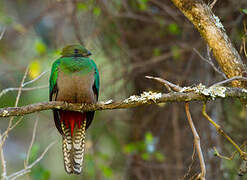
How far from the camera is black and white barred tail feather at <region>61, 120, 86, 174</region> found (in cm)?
395

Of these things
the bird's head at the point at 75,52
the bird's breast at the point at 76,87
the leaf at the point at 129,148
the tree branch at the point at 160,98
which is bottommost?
the tree branch at the point at 160,98

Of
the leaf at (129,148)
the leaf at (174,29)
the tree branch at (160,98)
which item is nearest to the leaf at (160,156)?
the leaf at (129,148)

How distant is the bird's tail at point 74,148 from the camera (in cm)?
395

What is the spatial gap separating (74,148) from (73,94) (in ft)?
2.13

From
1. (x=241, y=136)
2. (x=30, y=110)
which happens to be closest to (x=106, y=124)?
(x=241, y=136)

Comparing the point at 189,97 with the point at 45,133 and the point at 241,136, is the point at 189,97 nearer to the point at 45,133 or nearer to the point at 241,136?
the point at 241,136

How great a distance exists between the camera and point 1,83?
20.8 ft

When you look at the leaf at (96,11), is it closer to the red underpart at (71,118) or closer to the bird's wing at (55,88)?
the bird's wing at (55,88)

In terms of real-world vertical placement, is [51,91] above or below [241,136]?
above

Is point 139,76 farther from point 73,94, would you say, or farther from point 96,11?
point 73,94

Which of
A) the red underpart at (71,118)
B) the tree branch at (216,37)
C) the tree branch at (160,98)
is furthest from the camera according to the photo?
the red underpart at (71,118)

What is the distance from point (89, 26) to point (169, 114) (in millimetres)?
1641

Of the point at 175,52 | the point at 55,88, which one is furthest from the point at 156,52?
the point at 55,88

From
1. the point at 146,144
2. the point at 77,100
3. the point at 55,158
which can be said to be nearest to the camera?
the point at 77,100
